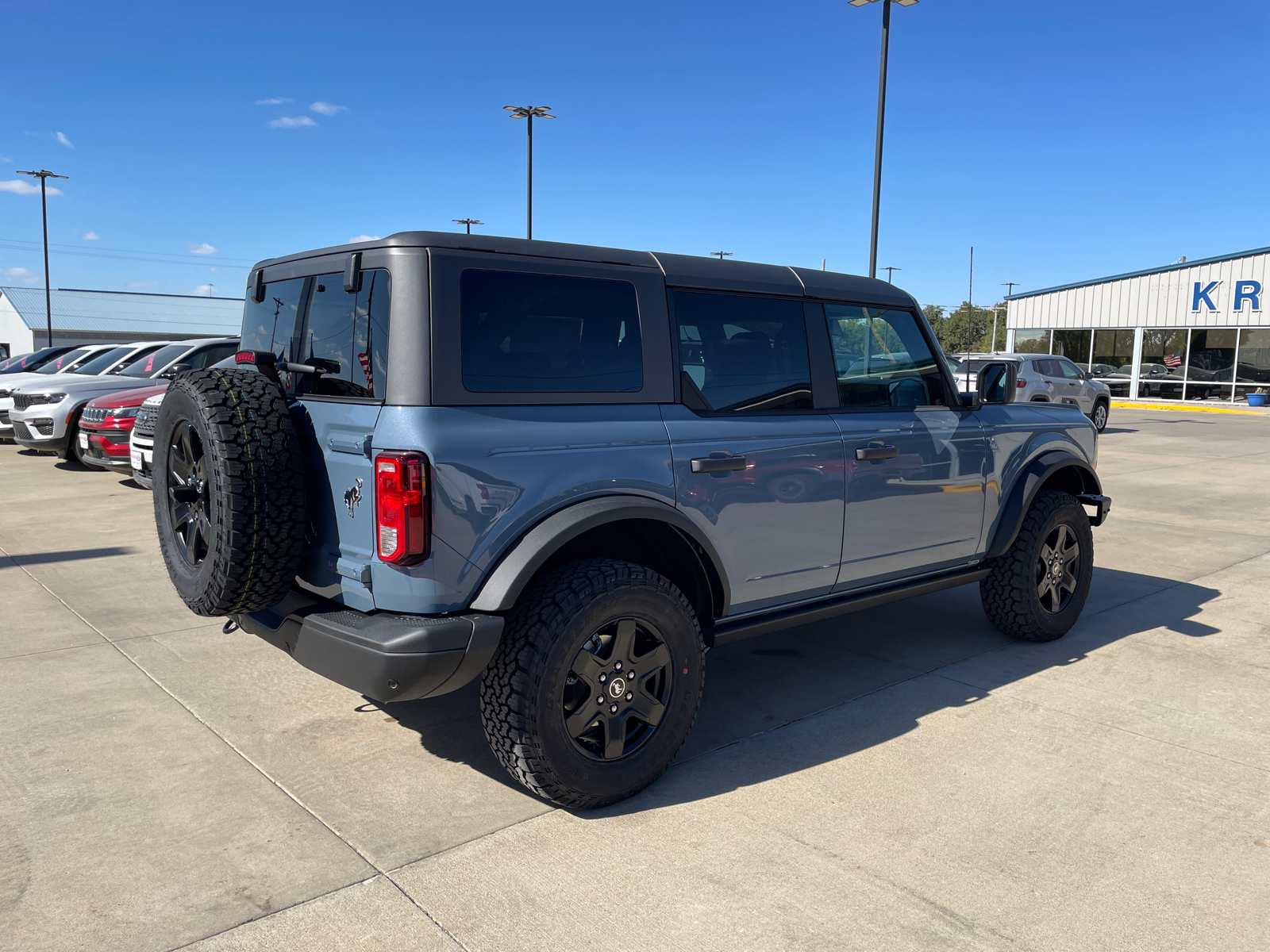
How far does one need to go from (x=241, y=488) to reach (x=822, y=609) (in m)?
2.42

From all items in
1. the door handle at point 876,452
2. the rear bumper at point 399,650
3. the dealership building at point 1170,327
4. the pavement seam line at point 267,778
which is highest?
the dealership building at point 1170,327

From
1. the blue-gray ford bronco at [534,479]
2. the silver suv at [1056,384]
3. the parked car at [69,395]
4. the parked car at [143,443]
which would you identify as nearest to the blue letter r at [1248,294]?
the silver suv at [1056,384]

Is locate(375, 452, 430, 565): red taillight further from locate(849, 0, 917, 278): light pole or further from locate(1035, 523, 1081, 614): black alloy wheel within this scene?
locate(849, 0, 917, 278): light pole

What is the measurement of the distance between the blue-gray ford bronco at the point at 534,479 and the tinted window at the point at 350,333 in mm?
10

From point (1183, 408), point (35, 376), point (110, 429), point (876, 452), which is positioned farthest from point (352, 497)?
point (1183, 408)

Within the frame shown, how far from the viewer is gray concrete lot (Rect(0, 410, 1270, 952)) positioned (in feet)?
8.77

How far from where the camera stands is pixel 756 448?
12.3 ft

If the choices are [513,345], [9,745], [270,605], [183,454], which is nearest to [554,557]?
[513,345]

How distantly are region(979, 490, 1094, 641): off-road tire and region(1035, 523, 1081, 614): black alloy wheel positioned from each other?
0.04 metres

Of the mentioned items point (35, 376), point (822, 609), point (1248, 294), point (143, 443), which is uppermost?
point (1248, 294)

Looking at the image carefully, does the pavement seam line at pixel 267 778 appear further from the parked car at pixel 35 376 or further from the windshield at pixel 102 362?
the windshield at pixel 102 362

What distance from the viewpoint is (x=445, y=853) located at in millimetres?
3018

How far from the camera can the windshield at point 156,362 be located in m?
12.0

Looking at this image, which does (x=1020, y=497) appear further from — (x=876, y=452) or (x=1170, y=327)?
(x=1170, y=327)
